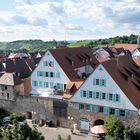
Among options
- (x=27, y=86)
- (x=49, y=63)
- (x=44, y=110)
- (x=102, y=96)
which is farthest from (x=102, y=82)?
(x=27, y=86)

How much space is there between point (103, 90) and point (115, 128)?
6.75 metres

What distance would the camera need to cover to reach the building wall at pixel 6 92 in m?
53.7

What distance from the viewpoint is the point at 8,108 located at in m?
52.7

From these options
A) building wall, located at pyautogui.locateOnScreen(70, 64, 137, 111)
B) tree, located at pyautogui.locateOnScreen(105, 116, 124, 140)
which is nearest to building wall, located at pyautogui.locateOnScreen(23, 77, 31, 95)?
building wall, located at pyautogui.locateOnScreen(70, 64, 137, 111)

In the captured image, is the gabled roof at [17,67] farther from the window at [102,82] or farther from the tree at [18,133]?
the tree at [18,133]

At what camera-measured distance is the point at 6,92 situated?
178 feet

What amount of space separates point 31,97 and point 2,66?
97.1 feet

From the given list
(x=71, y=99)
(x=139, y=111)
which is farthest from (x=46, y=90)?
(x=139, y=111)

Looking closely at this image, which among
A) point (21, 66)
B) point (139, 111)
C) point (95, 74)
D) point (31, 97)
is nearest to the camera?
point (139, 111)

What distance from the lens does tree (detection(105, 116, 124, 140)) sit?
36244mm

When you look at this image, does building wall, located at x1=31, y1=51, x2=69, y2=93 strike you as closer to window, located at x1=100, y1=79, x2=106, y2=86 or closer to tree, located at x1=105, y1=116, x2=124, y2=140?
window, located at x1=100, y1=79, x2=106, y2=86

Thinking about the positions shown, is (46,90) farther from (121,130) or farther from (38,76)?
(121,130)

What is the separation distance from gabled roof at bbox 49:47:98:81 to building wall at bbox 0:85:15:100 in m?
9.56

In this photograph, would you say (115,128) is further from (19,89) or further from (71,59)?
(19,89)
